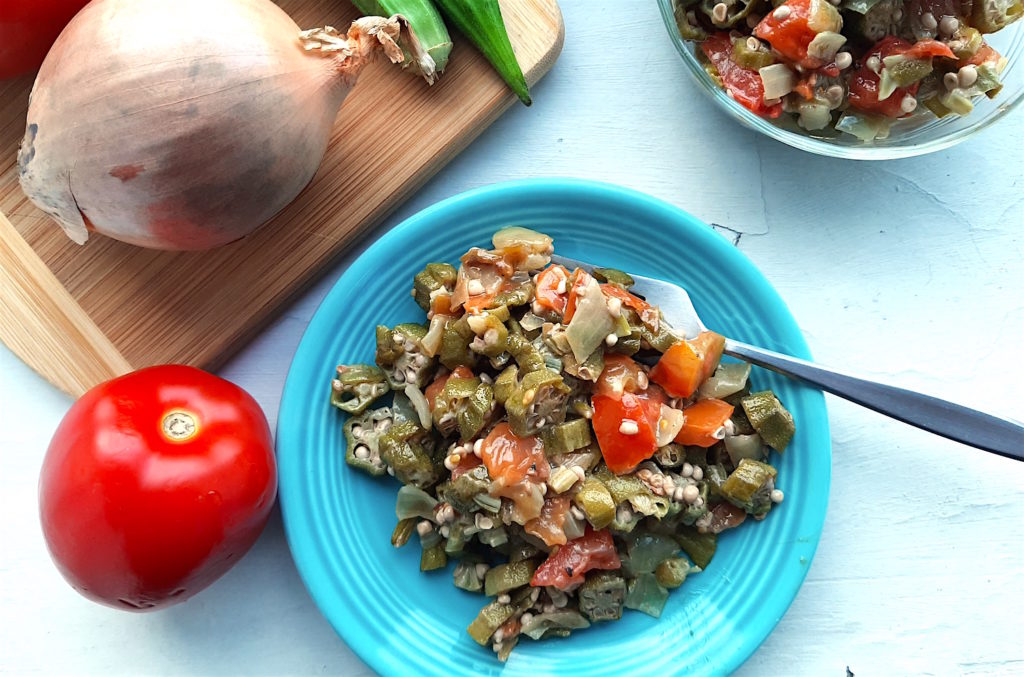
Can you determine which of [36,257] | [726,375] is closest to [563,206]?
[726,375]

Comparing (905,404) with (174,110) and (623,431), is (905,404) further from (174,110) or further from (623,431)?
(174,110)

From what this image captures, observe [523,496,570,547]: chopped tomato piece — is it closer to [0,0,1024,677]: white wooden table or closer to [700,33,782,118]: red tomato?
[0,0,1024,677]: white wooden table

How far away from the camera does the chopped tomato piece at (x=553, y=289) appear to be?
2.22 metres

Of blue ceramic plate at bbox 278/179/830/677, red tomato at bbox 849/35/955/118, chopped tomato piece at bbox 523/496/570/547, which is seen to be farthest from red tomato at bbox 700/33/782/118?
chopped tomato piece at bbox 523/496/570/547

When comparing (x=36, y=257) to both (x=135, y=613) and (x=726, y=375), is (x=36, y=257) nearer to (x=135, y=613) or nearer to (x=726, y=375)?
(x=135, y=613)

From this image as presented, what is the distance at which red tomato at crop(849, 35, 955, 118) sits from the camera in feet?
7.23

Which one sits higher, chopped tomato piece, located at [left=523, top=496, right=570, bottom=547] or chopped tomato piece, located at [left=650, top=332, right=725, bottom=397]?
chopped tomato piece, located at [left=650, top=332, right=725, bottom=397]

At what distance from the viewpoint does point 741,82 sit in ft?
7.75

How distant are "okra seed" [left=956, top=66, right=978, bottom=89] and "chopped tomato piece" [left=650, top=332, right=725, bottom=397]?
96 cm

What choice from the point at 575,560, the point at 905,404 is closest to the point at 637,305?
the point at 575,560

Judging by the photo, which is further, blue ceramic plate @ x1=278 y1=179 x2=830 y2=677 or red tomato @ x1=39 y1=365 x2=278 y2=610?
blue ceramic plate @ x1=278 y1=179 x2=830 y2=677

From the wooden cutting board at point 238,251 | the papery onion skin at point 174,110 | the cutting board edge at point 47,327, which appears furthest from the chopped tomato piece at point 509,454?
the cutting board edge at point 47,327

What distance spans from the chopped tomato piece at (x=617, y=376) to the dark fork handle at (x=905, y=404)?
335 millimetres

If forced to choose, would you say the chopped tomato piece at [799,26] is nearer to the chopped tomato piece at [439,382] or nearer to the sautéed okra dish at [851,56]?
the sautéed okra dish at [851,56]
